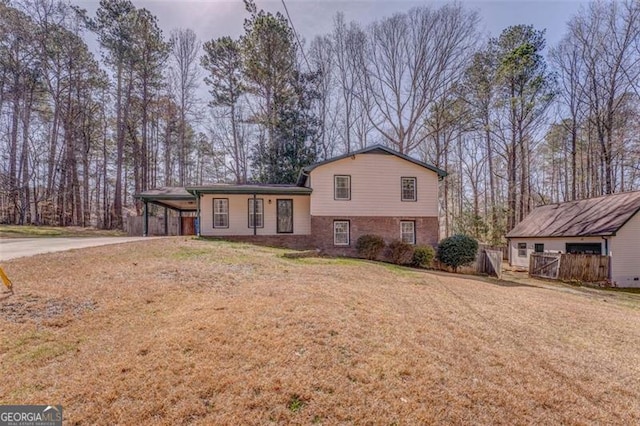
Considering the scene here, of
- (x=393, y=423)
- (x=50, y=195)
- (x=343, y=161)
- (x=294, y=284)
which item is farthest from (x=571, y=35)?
(x=50, y=195)

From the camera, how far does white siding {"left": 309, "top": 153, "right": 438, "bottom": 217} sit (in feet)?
53.2

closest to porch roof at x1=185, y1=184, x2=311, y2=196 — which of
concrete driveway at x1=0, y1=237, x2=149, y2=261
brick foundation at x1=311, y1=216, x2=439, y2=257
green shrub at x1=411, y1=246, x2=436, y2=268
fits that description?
brick foundation at x1=311, y1=216, x2=439, y2=257

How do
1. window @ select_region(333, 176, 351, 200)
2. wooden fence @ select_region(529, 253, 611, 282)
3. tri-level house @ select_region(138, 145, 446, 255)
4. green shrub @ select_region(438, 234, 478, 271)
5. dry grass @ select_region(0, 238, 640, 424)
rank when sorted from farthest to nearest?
1. window @ select_region(333, 176, 351, 200)
2. tri-level house @ select_region(138, 145, 446, 255)
3. green shrub @ select_region(438, 234, 478, 271)
4. wooden fence @ select_region(529, 253, 611, 282)
5. dry grass @ select_region(0, 238, 640, 424)

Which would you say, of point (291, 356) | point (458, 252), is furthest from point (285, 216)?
point (291, 356)

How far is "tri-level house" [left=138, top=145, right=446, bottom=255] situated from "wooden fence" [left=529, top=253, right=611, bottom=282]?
5.93 metres

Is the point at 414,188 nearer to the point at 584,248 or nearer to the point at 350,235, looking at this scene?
the point at 350,235

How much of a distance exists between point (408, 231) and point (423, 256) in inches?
82.9

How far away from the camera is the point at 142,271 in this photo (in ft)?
22.9

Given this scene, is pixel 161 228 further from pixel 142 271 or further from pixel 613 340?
pixel 613 340

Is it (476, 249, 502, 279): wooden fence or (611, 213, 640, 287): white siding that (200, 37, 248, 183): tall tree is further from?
(611, 213, 640, 287): white siding

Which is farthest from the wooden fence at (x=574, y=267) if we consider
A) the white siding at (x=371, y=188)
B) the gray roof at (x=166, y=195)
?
the gray roof at (x=166, y=195)

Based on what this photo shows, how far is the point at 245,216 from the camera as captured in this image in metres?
16.7

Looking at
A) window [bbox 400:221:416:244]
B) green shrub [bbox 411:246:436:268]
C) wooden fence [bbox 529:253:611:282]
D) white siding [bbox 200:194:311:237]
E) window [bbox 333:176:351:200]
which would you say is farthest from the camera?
window [bbox 400:221:416:244]

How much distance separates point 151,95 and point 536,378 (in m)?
31.4
